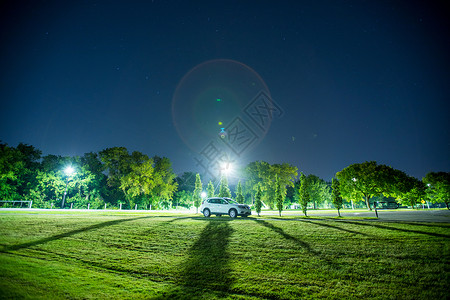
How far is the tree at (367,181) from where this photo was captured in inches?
1647

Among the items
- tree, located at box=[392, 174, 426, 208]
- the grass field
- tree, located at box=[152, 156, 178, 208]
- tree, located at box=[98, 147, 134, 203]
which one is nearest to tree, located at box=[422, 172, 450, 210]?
tree, located at box=[392, 174, 426, 208]

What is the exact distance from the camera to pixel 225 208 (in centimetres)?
1881

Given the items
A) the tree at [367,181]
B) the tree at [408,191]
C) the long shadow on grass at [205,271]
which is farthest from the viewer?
the tree at [408,191]

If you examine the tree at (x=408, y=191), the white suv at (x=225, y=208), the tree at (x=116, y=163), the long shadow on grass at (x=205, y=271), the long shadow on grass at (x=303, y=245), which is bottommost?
the long shadow on grass at (x=205, y=271)

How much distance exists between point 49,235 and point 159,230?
6518 mm

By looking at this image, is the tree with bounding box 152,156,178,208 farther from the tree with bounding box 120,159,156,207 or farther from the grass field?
the grass field

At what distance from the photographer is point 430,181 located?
164ft

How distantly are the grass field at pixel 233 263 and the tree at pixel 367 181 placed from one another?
35479 mm

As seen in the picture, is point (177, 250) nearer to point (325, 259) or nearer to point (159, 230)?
point (159, 230)

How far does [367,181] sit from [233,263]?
44.4 metres

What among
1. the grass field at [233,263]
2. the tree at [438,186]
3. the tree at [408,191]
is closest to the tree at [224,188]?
the grass field at [233,263]

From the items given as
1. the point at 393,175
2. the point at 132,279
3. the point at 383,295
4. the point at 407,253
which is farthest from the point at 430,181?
the point at 132,279

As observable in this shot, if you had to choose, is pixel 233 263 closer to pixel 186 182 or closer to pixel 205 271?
pixel 205 271

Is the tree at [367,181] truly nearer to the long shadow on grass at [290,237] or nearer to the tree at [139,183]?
the long shadow on grass at [290,237]
